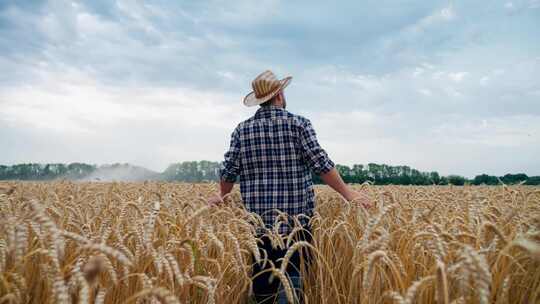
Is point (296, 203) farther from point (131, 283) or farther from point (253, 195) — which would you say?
point (131, 283)

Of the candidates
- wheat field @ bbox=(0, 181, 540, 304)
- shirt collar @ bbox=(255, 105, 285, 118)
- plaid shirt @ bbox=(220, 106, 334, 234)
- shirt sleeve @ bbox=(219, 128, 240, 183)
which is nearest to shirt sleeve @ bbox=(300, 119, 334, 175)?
plaid shirt @ bbox=(220, 106, 334, 234)

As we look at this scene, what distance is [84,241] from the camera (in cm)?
127

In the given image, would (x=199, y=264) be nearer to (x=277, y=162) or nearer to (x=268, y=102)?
(x=277, y=162)

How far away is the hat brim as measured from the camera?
3656mm

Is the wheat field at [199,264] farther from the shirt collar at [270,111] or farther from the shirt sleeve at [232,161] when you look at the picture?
the shirt collar at [270,111]

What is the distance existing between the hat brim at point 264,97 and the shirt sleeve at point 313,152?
411mm

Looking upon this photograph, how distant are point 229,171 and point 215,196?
1.20 ft

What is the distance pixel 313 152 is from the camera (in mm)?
3547

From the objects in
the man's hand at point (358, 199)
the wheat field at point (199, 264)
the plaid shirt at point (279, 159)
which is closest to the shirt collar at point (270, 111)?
the plaid shirt at point (279, 159)

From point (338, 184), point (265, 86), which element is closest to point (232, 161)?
point (265, 86)

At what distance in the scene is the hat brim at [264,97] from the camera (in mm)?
3656

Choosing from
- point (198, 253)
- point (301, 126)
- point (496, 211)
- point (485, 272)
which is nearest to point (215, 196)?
point (301, 126)

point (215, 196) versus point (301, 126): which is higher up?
point (301, 126)

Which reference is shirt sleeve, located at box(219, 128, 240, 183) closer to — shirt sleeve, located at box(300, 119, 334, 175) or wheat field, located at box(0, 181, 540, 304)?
shirt sleeve, located at box(300, 119, 334, 175)
